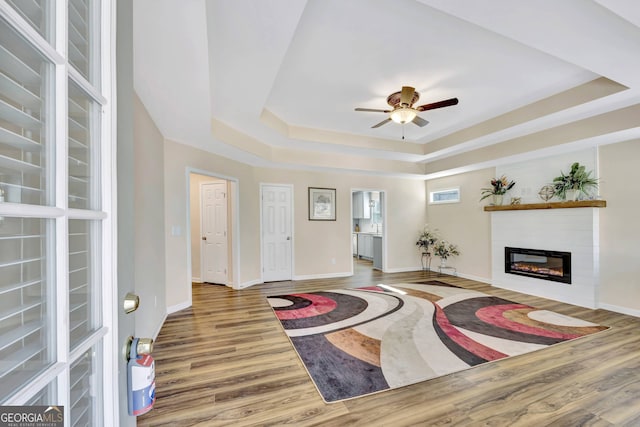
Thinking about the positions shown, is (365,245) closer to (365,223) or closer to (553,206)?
(365,223)

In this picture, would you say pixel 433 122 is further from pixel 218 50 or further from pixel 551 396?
pixel 551 396

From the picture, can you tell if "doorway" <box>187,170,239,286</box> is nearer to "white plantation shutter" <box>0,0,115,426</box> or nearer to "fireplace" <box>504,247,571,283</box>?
"white plantation shutter" <box>0,0,115,426</box>

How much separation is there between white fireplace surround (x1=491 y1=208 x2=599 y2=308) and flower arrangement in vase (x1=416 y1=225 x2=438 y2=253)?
1426 mm

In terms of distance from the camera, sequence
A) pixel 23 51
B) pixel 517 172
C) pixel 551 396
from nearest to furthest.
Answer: pixel 23 51
pixel 551 396
pixel 517 172

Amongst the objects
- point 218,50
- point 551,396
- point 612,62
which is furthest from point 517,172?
point 218,50

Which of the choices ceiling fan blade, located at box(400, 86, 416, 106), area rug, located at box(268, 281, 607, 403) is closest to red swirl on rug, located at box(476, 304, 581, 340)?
area rug, located at box(268, 281, 607, 403)

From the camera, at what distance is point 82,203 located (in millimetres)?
630

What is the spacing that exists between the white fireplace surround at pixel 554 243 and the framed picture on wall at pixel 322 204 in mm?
3280

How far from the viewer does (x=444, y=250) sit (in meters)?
6.29

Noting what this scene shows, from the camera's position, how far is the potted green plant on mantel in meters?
4.05

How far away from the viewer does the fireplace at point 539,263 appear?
4289mm

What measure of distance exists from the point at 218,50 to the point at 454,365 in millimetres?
3448

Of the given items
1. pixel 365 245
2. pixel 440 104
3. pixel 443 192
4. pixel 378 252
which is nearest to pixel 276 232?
pixel 378 252

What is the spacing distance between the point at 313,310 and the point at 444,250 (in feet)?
12.9
